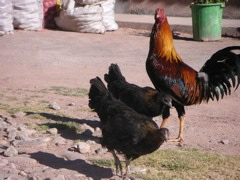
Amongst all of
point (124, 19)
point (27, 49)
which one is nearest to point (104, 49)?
point (27, 49)

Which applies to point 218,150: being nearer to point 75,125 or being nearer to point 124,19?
point 75,125

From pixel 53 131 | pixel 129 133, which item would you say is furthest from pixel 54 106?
pixel 129 133

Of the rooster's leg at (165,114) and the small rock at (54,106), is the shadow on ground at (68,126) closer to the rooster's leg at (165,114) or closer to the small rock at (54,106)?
the small rock at (54,106)

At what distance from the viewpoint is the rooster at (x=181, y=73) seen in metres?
6.84

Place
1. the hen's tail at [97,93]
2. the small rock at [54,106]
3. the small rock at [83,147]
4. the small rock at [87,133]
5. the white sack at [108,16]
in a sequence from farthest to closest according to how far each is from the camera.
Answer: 1. the white sack at [108,16]
2. the small rock at [54,106]
3. the small rock at [87,133]
4. the hen's tail at [97,93]
5. the small rock at [83,147]

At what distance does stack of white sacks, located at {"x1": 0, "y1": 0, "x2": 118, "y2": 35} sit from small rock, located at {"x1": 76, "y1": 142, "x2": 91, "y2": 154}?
32.2ft

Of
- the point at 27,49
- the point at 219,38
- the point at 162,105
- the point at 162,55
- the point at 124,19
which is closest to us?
the point at 162,105

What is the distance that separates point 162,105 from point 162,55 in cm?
79

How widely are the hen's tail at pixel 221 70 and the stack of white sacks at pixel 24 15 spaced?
9521mm

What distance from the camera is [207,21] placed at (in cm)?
1502

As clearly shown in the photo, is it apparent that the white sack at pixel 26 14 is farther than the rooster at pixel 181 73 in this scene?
Yes

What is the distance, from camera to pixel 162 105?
6.57m

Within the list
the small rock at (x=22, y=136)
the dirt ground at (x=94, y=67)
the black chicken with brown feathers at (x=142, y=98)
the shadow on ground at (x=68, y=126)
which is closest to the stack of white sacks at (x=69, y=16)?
the dirt ground at (x=94, y=67)

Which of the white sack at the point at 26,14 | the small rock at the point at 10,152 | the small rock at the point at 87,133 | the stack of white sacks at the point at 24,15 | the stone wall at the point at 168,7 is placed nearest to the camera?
the small rock at the point at 10,152
